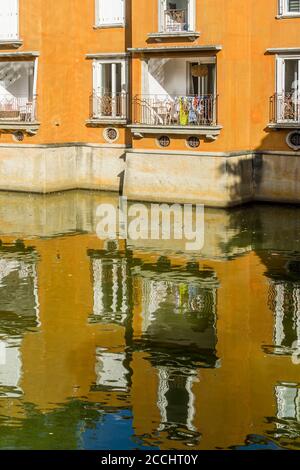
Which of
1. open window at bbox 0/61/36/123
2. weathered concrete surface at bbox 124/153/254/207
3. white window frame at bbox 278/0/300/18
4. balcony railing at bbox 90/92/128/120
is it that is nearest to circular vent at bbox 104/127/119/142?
balcony railing at bbox 90/92/128/120

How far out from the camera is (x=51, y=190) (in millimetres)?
35031

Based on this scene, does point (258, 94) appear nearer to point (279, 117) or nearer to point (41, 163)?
point (279, 117)

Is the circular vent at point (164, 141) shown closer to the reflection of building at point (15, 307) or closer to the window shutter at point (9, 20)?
the window shutter at point (9, 20)

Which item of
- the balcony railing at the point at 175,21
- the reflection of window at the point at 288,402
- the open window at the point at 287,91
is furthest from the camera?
the balcony railing at the point at 175,21

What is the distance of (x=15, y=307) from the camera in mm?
19094

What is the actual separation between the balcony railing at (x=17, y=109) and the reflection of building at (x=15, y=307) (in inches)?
424

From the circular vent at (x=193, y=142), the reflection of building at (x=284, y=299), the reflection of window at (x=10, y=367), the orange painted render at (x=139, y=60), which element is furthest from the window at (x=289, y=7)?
the reflection of window at (x=10, y=367)

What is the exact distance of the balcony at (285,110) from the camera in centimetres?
3156

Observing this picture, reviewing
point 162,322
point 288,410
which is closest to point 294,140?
point 162,322

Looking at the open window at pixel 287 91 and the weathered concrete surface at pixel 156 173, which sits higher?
the open window at pixel 287 91

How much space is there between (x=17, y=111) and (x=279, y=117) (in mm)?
9801

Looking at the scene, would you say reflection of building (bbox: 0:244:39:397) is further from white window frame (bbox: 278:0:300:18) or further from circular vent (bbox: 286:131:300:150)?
white window frame (bbox: 278:0:300:18)
